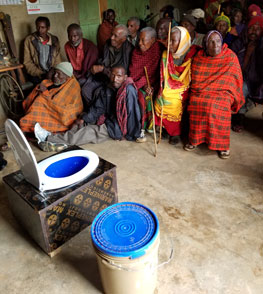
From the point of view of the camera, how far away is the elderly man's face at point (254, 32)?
11.2 feet

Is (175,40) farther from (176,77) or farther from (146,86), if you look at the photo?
(146,86)

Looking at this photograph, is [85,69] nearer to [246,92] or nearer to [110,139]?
[110,139]

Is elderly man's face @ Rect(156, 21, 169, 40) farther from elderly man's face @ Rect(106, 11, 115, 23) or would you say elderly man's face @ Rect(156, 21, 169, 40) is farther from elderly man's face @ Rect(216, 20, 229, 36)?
elderly man's face @ Rect(106, 11, 115, 23)

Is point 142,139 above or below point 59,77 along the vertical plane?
below

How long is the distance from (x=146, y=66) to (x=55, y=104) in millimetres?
1171

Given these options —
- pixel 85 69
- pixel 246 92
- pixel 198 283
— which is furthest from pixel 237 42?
pixel 198 283

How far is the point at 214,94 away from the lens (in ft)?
9.46

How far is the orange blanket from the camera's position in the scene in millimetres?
3260

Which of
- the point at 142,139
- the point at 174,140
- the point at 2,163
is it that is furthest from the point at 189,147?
the point at 2,163

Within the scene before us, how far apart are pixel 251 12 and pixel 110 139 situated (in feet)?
9.74

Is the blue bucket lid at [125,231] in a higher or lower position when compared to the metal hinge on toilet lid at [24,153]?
lower

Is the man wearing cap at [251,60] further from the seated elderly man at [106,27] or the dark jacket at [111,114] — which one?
the seated elderly man at [106,27]

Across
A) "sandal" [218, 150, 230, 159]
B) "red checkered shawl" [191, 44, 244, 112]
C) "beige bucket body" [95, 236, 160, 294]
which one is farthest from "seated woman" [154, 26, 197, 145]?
"beige bucket body" [95, 236, 160, 294]

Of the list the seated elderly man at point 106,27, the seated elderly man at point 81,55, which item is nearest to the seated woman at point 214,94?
the seated elderly man at point 81,55
